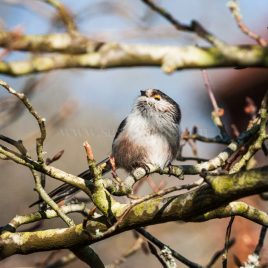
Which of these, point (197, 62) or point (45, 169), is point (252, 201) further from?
point (197, 62)

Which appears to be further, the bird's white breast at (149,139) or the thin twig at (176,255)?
the bird's white breast at (149,139)

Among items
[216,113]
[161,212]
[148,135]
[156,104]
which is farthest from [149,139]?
[161,212]

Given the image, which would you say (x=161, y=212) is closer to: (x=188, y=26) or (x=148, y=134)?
(x=188, y=26)

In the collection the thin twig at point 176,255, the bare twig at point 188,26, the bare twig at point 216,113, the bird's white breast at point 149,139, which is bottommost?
the thin twig at point 176,255

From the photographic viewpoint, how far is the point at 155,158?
5863mm

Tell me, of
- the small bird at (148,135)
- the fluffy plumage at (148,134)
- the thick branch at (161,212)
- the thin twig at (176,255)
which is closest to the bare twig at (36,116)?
the thick branch at (161,212)

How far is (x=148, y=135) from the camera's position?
6016 millimetres

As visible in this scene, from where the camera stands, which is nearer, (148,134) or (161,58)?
(161,58)

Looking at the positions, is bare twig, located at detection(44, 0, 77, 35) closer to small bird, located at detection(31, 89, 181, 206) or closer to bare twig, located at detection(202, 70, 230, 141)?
bare twig, located at detection(202, 70, 230, 141)

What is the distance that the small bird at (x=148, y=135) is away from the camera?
231 inches

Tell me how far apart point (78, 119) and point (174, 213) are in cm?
1008

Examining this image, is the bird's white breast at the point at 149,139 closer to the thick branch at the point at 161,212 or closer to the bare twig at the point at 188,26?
the thick branch at the point at 161,212

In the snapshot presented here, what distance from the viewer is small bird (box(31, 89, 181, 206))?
5.88 m

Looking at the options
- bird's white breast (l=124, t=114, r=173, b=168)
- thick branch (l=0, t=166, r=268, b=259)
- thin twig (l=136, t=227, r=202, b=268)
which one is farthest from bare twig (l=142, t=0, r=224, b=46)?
bird's white breast (l=124, t=114, r=173, b=168)
